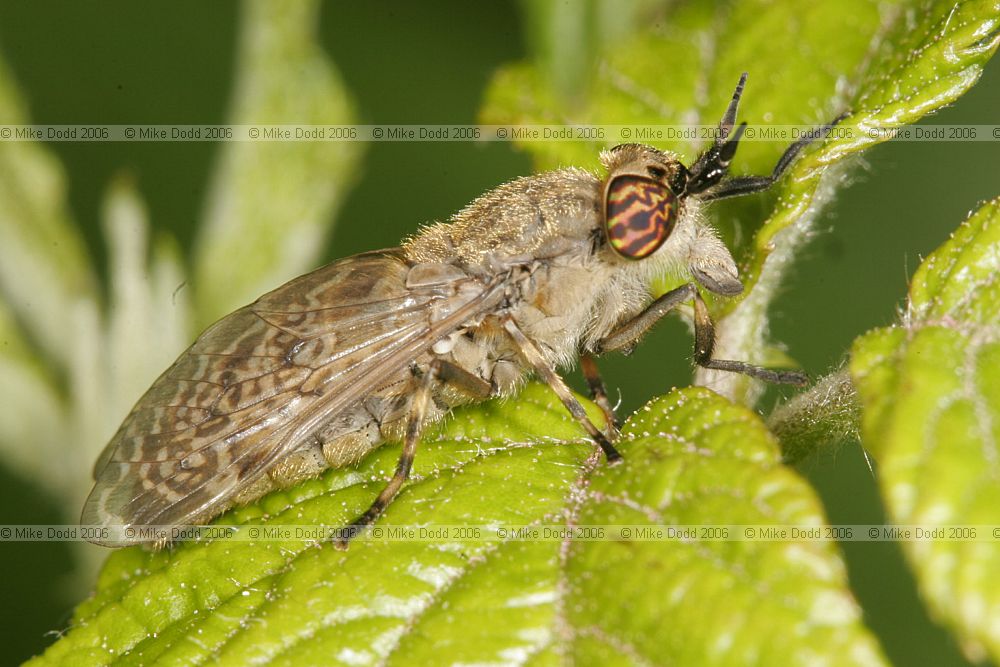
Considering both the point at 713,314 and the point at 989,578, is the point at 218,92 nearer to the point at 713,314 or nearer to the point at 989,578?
the point at 713,314

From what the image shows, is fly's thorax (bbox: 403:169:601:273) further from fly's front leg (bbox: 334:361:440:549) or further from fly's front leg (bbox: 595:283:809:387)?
fly's front leg (bbox: 334:361:440:549)

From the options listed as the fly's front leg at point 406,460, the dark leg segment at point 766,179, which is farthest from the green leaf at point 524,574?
the dark leg segment at point 766,179

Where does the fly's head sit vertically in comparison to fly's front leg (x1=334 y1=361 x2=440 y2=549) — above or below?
above

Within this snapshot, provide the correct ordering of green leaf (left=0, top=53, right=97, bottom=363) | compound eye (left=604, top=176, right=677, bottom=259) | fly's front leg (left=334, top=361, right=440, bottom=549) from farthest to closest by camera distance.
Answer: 1. green leaf (left=0, top=53, right=97, bottom=363)
2. compound eye (left=604, top=176, right=677, bottom=259)
3. fly's front leg (left=334, top=361, right=440, bottom=549)

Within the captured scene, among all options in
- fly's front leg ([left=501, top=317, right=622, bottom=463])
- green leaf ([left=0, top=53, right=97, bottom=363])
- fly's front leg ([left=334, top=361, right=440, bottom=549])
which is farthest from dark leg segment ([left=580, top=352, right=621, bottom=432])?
green leaf ([left=0, top=53, right=97, bottom=363])

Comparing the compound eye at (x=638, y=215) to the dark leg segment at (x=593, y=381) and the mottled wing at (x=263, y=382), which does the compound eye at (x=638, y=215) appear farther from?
the dark leg segment at (x=593, y=381)

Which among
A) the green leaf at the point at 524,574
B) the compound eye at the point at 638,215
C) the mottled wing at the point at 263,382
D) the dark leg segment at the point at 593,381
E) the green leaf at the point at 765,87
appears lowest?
the green leaf at the point at 524,574
